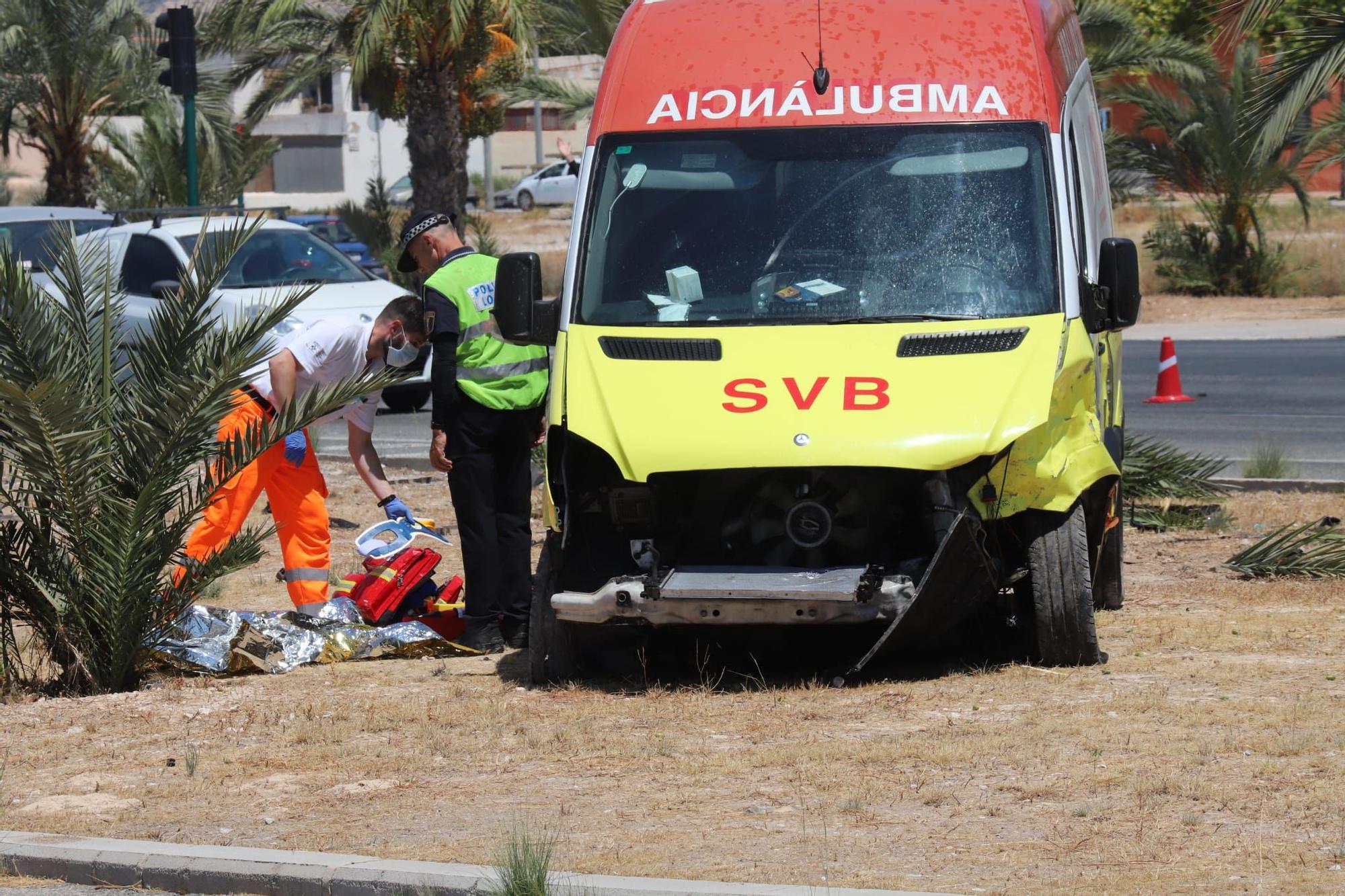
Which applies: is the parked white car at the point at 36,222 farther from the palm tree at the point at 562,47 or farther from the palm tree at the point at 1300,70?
the palm tree at the point at 1300,70

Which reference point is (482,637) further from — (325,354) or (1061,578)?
(1061,578)

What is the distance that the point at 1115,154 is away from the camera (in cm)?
2691

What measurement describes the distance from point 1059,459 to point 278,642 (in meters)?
3.23

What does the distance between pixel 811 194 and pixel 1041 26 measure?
1.27m

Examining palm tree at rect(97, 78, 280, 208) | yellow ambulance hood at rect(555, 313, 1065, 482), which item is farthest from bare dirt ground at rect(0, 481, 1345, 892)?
palm tree at rect(97, 78, 280, 208)

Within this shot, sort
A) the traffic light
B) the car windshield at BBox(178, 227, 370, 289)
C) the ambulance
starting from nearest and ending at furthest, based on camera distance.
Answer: the ambulance → the car windshield at BBox(178, 227, 370, 289) → the traffic light

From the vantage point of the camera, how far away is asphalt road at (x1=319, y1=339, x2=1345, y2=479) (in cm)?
1404

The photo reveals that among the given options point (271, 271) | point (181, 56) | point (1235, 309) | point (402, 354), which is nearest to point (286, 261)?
point (271, 271)

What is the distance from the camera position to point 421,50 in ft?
80.3

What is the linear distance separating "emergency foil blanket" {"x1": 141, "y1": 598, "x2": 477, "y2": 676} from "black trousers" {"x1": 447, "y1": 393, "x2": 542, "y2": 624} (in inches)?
9.8

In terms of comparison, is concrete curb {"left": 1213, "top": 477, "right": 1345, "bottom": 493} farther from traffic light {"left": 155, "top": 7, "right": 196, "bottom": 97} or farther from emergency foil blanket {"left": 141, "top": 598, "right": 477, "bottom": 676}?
traffic light {"left": 155, "top": 7, "right": 196, "bottom": 97}

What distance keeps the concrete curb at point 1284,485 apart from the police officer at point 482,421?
212 inches

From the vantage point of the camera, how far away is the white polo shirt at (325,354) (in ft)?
25.9

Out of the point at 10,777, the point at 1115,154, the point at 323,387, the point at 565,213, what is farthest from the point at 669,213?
the point at 565,213
